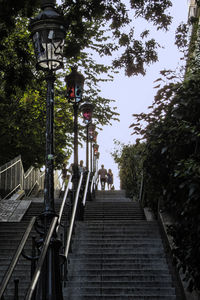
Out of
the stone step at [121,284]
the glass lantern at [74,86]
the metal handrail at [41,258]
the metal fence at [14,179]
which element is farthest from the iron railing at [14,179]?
the metal handrail at [41,258]

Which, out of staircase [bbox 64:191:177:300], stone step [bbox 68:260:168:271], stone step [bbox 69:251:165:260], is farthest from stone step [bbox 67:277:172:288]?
stone step [bbox 69:251:165:260]

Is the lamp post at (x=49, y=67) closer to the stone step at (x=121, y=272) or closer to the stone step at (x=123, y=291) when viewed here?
the stone step at (x=123, y=291)

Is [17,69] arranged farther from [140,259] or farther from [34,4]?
[140,259]

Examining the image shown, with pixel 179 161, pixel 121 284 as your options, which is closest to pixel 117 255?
pixel 121 284

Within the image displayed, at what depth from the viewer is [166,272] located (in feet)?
24.1

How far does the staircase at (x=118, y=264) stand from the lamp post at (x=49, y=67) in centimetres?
196

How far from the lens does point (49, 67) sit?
216 inches

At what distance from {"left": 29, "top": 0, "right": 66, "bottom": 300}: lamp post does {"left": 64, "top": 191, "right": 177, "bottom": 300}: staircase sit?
1957 millimetres

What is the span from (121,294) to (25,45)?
15.0 feet

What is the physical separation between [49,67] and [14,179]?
11.7 metres

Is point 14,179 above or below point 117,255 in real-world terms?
above

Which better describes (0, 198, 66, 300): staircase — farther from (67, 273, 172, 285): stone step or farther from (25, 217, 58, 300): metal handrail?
(25, 217, 58, 300): metal handrail

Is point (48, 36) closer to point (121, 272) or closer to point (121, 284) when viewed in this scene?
point (121, 284)

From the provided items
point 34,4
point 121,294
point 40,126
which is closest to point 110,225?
point 121,294
